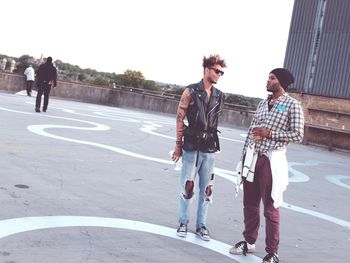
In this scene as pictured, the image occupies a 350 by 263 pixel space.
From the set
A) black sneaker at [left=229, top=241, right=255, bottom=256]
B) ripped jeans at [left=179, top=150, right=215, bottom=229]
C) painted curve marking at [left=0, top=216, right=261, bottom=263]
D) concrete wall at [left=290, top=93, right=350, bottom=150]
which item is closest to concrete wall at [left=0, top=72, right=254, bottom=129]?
concrete wall at [left=290, top=93, right=350, bottom=150]

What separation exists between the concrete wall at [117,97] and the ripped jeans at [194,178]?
21727 millimetres

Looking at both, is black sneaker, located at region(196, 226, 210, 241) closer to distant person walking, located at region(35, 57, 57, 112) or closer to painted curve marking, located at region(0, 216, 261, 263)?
painted curve marking, located at region(0, 216, 261, 263)

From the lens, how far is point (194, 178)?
512 centimetres

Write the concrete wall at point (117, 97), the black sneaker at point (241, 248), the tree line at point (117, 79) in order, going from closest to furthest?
the black sneaker at point (241, 248), the concrete wall at point (117, 97), the tree line at point (117, 79)

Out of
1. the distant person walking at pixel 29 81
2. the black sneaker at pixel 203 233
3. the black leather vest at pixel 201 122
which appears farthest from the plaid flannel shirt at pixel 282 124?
the distant person walking at pixel 29 81

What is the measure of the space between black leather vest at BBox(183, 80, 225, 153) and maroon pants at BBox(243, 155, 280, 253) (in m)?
0.59

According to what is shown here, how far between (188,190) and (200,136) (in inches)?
23.9

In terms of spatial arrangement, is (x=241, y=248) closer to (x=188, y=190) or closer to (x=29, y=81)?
(x=188, y=190)

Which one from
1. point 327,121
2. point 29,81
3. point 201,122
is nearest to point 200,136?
point 201,122

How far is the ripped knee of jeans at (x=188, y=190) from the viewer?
509 cm

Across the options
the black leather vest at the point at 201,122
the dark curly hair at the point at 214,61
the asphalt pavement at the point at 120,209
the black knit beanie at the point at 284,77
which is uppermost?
the dark curly hair at the point at 214,61

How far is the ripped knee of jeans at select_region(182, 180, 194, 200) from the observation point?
509 centimetres

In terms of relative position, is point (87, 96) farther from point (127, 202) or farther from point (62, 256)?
point (62, 256)

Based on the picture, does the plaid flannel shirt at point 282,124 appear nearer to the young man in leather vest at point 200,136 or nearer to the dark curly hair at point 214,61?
the young man in leather vest at point 200,136
